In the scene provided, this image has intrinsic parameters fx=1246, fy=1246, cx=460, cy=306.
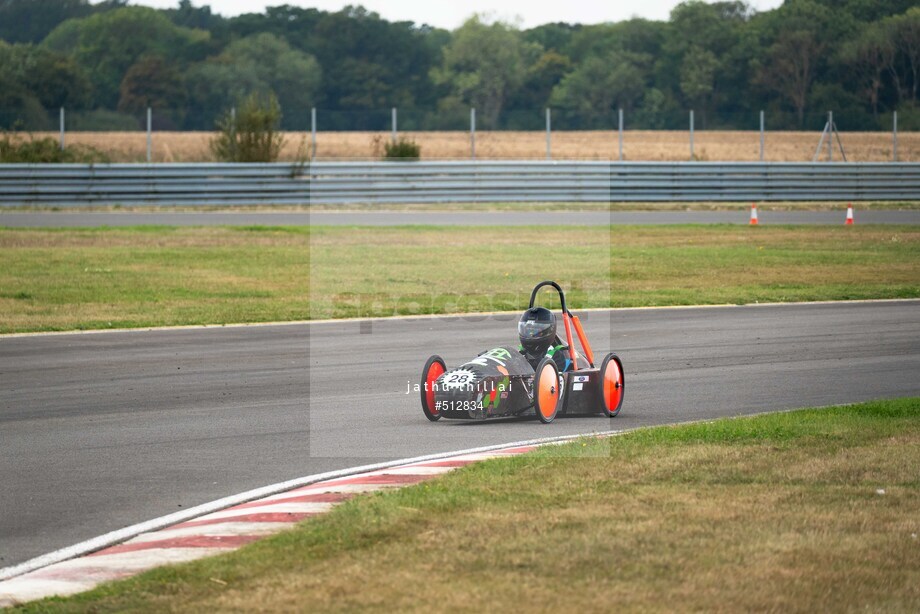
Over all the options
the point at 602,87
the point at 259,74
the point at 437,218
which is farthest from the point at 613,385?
the point at 259,74

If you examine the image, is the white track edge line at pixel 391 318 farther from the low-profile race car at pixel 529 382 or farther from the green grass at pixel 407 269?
the low-profile race car at pixel 529 382

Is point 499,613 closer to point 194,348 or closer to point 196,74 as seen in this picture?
point 194,348

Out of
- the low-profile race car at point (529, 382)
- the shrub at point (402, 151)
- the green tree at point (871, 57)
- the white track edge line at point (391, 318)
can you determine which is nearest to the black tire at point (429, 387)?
the low-profile race car at point (529, 382)

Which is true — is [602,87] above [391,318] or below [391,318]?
above

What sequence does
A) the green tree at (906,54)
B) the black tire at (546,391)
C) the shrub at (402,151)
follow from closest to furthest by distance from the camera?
1. the black tire at (546,391)
2. the shrub at (402,151)
3. the green tree at (906,54)

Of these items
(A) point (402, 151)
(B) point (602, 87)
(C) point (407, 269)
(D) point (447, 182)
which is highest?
(B) point (602, 87)

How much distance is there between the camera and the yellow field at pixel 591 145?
44562 millimetres

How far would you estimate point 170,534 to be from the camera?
6.18 metres

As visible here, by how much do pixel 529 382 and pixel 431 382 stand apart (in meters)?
0.73

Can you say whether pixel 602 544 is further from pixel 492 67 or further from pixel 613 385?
pixel 492 67

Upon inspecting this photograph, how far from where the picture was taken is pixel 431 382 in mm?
9320

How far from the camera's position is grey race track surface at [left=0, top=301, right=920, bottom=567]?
7.51m

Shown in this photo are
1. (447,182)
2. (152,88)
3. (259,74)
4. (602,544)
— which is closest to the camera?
(602,544)

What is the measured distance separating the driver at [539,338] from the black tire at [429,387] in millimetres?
662
